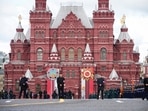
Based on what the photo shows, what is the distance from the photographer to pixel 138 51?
429ft

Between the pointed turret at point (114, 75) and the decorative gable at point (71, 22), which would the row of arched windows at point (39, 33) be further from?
the pointed turret at point (114, 75)

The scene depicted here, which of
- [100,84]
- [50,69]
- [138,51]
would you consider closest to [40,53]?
[50,69]

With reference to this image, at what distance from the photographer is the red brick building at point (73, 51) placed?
383ft

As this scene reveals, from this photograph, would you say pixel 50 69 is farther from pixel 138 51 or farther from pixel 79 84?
pixel 138 51

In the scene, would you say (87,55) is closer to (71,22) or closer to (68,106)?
(71,22)

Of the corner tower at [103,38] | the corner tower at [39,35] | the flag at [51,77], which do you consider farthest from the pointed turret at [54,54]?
the corner tower at [103,38]

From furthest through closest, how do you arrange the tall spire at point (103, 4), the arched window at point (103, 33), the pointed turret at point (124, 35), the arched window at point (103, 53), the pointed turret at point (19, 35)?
the pointed turret at point (19, 35)
the pointed turret at point (124, 35)
the tall spire at point (103, 4)
the arched window at point (103, 53)
the arched window at point (103, 33)

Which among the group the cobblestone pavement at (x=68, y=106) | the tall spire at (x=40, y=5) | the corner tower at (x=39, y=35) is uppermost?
the tall spire at (x=40, y=5)

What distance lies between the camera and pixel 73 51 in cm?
11856

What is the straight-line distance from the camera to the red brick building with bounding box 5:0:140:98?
383 ft

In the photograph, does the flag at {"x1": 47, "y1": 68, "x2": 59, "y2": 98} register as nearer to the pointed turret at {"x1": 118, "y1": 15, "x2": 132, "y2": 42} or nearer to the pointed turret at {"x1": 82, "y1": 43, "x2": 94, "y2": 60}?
the pointed turret at {"x1": 82, "y1": 43, "x2": 94, "y2": 60}

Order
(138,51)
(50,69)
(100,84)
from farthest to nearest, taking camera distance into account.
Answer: (138,51) → (50,69) → (100,84)

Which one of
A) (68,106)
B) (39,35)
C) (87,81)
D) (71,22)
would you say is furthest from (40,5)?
(68,106)

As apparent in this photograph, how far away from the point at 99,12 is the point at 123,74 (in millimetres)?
Result: 12309
